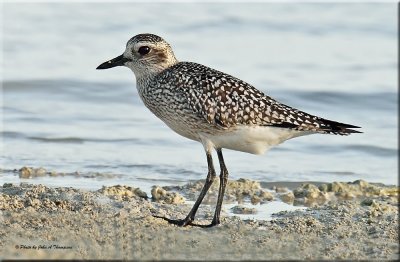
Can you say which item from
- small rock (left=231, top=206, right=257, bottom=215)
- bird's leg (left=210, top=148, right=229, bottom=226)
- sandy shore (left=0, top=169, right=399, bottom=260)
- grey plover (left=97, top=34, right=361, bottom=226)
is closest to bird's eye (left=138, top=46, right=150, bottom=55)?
grey plover (left=97, top=34, right=361, bottom=226)

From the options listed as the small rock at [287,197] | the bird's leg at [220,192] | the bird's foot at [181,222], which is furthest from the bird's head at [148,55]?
the small rock at [287,197]

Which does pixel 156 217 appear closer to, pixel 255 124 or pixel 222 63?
pixel 255 124

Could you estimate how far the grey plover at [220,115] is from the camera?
28.9 feet

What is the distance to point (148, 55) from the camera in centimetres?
949

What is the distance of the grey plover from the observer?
346 inches

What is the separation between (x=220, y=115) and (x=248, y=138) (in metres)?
0.38

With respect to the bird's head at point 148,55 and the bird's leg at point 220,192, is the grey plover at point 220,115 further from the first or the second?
the bird's head at point 148,55

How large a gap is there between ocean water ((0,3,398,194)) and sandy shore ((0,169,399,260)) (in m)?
1.79

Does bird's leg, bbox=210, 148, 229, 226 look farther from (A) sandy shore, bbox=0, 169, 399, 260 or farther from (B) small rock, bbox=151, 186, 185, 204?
(B) small rock, bbox=151, 186, 185, 204

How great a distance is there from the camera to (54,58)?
19656 millimetres

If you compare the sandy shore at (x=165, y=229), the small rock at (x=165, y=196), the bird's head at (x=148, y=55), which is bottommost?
the sandy shore at (x=165, y=229)

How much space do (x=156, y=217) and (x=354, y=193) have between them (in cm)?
328

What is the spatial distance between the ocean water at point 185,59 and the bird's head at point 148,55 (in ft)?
6.80

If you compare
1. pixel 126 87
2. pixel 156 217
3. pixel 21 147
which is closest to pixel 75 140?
pixel 21 147
